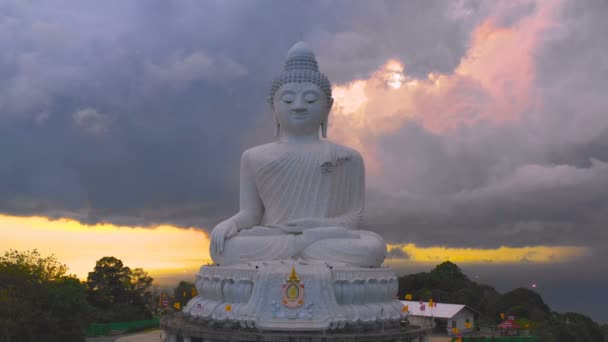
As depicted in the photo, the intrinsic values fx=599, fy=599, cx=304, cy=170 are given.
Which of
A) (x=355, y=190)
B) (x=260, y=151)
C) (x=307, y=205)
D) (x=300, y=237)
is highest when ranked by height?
(x=260, y=151)

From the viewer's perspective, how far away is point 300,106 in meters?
17.8

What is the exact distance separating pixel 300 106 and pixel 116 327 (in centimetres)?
1331

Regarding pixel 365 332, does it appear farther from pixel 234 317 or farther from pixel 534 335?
pixel 534 335

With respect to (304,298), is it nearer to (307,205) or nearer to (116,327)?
(307,205)

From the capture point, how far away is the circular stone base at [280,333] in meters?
13.2

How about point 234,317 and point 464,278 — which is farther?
point 464,278

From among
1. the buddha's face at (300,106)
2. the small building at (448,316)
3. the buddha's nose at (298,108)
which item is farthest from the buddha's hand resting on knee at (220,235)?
the small building at (448,316)

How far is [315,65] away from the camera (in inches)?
750

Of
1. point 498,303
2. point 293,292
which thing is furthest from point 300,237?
point 498,303

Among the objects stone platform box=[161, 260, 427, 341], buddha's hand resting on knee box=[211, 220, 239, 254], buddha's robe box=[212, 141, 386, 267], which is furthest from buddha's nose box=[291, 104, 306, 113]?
stone platform box=[161, 260, 427, 341]

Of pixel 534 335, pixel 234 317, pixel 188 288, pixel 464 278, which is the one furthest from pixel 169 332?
pixel 464 278

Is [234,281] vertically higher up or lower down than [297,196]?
lower down

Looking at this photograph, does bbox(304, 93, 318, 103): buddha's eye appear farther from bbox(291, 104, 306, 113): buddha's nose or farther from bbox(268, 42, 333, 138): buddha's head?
bbox(291, 104, 306, 113): buddha's nose

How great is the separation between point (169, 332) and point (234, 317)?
Result: 2102 mm
